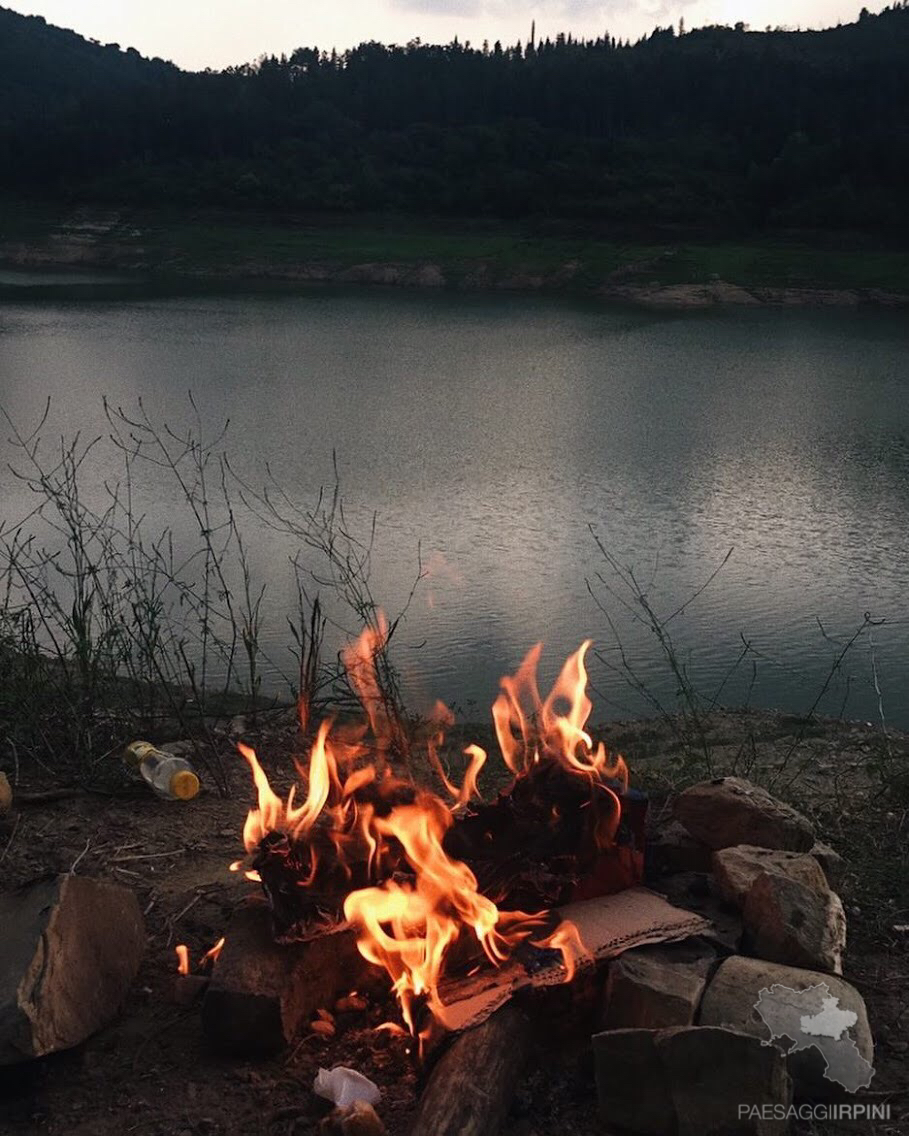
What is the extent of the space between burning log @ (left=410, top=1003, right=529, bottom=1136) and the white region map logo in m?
0.67

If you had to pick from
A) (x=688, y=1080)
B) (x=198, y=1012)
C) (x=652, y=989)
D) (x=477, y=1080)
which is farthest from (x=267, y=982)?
(x=688, y=1080)

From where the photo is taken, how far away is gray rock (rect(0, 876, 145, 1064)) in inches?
123

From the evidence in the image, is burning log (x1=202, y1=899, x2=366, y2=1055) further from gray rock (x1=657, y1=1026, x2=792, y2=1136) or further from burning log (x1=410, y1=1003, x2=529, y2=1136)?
gray rock (x1=657, y1=1026, x2=792, y2=1136)

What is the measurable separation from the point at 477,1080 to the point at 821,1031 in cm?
94

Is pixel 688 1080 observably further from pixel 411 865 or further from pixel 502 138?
pixel 502 138

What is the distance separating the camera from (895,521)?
47.6ft

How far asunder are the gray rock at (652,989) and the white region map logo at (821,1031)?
188mm

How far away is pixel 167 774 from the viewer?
5.04 metres

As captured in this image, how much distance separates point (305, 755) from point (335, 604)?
4.48 metres

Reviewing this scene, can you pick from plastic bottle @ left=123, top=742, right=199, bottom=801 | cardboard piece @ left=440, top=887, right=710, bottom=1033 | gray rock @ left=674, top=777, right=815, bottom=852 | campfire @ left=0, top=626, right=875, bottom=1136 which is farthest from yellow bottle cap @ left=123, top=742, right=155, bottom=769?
gray rock @ left=674, top=777, right=815, bottom=852

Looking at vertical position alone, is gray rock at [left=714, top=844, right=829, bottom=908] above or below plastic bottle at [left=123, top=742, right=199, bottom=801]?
above

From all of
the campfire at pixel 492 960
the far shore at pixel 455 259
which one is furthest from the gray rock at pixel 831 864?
the far shore at pixel 455 259

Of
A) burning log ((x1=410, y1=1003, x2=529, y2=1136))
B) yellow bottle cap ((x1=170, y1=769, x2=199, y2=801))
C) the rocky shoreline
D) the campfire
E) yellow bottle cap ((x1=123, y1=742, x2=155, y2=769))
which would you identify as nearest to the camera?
burning log ((x1=410, y1=1003, x2=529, y2=1136))

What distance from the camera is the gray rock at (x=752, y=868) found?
3742 mm
